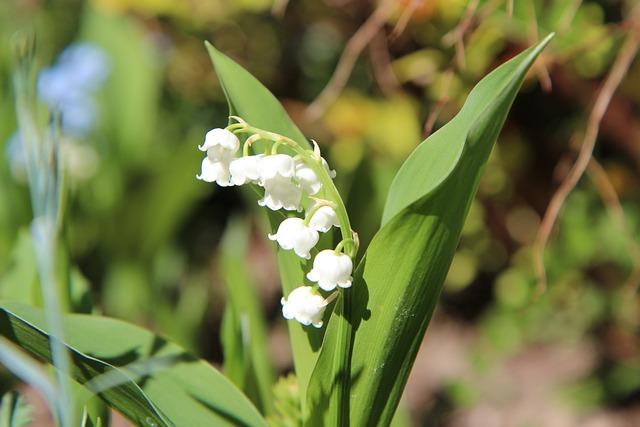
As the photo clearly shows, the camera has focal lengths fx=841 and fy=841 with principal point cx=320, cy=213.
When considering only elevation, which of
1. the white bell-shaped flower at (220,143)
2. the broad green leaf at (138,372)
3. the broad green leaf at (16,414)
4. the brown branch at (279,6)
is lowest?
the broad green leaf at (16,414)

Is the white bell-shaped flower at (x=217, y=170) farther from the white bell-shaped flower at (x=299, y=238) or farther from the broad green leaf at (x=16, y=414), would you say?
the broad green leaf at (x=16, y=414)

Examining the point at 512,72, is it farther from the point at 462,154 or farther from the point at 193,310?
the point at 193,310

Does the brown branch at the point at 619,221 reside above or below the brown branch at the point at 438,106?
below

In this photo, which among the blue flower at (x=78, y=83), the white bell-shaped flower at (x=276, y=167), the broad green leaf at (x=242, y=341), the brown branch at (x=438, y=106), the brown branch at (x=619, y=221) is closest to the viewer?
the white bell-shaped flower at (x=276, y=167)

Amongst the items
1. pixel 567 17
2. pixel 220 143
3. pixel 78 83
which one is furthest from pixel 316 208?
pixel 78 83

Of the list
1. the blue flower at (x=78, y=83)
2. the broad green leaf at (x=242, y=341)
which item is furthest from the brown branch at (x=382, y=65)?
the blue flower at (x=78, y=83)

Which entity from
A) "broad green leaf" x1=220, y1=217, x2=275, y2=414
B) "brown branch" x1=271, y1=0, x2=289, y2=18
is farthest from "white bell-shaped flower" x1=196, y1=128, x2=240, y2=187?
"brown branch" x1=271, y1=0, x2=289, y2=18

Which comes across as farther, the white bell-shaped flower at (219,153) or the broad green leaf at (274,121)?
the broad green leaf at (274,121)

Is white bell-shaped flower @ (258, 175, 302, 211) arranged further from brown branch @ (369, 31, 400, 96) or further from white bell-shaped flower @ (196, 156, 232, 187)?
brown branch @ (369, 31, 400, 96)
